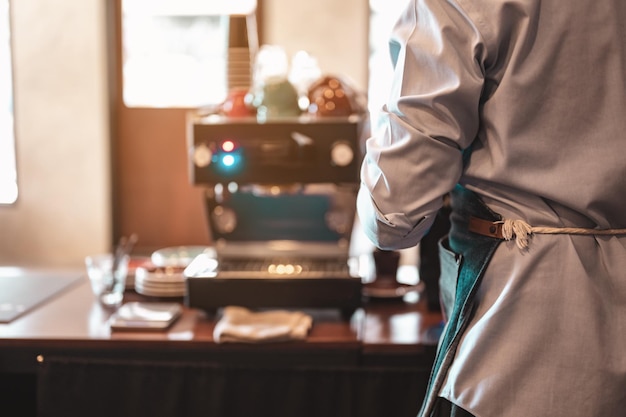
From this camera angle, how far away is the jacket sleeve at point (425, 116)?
107 centimetres

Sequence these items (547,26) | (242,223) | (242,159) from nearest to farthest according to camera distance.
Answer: (547,26) → (242,159) → (242,223)

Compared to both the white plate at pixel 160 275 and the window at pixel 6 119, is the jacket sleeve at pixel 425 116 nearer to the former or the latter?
the white plate at pixel 160 275

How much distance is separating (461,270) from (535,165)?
0.21 meters

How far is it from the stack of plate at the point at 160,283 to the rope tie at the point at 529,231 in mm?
902

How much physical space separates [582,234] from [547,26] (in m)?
0.30

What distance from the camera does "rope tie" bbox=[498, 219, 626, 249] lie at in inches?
43.4

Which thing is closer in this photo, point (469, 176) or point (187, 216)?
point (469, 176)

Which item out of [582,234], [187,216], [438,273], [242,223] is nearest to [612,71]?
[582,234]

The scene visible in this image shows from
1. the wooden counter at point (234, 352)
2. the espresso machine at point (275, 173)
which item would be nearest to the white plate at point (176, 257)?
the espresso machine at point (275, 173)

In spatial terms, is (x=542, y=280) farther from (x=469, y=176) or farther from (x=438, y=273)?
(x=438, y=273)

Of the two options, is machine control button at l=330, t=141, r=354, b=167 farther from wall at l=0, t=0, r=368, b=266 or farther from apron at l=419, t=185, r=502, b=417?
wall at l=0, t=0, r=368, b=266

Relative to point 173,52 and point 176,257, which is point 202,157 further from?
point 173,52

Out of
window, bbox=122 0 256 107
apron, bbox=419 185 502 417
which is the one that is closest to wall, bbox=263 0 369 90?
window, bbox=122 0 256 107

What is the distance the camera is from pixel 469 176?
1161mm
